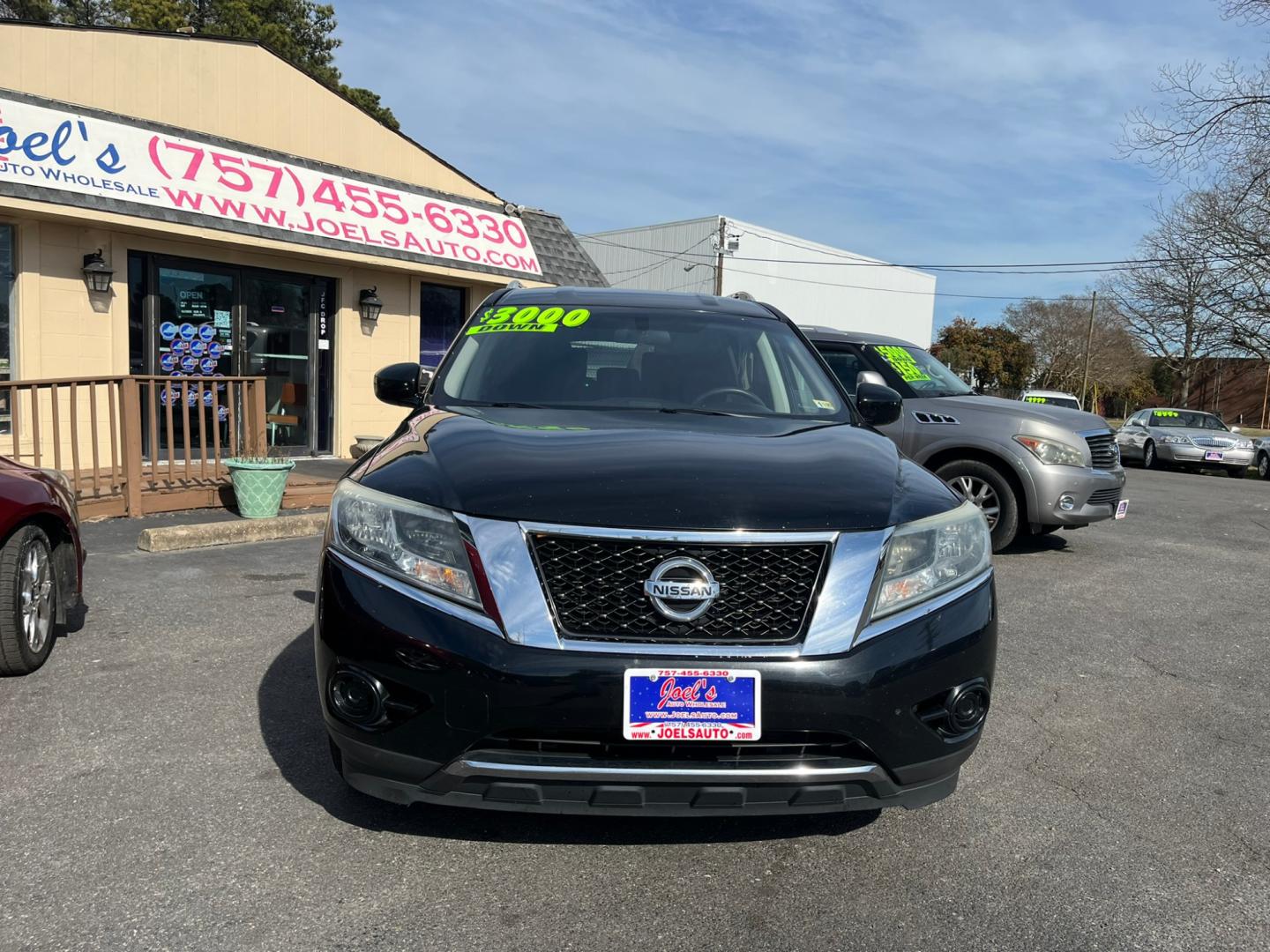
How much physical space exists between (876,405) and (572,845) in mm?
2073

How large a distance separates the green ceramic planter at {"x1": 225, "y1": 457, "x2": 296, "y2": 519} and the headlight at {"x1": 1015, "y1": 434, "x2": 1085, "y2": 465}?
5.90m

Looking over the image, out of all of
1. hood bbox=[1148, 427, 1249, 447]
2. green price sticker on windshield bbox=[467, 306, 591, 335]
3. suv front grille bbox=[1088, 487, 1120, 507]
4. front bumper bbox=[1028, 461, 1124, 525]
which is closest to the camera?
green price sticker on windshield bbox=[467, 306, 591, 335]

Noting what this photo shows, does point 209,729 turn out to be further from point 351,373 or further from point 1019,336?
point 1019,336

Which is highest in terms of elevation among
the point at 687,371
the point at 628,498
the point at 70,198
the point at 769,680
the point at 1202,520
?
the point at 70,198

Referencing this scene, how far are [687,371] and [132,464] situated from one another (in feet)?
19.3

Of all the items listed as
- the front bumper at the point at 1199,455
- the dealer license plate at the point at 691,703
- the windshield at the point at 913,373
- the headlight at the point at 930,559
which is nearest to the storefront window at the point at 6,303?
the windshield at the point at 913,373

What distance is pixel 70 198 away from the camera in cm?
938

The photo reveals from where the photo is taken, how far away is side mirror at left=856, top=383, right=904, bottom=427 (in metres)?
3.93

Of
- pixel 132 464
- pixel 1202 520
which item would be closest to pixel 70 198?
pixel 132 464

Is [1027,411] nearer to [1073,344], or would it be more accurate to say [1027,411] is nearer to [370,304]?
[370,304]

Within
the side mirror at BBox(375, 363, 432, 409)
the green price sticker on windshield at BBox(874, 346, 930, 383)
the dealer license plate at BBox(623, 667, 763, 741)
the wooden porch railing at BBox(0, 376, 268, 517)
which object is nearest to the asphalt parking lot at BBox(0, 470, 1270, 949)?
the dealer license plate at BBox(623, 667, 763, 741)

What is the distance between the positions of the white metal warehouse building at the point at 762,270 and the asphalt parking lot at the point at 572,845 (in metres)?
33.6

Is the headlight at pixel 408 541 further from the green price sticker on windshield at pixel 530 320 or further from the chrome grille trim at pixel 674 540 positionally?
the green price sticker on windshield at pixel 530 320

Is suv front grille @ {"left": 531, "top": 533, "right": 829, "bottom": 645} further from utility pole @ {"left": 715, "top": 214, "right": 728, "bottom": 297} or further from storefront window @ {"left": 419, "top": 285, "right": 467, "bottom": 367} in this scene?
utility pole @ {"left": 715, "top": 214, "right": 728, "bottom": 297}
